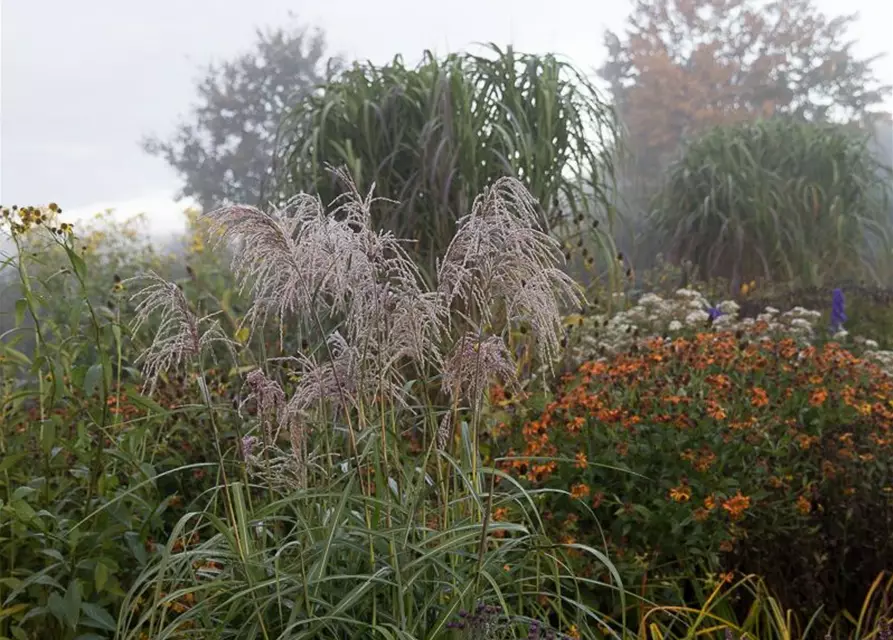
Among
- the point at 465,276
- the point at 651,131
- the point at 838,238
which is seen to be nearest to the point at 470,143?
the point at 465,276

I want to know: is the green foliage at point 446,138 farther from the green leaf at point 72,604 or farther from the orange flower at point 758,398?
the green leaf at point 72,604

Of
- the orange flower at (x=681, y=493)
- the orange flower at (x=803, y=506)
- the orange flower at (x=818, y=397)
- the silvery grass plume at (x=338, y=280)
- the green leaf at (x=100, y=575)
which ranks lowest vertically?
the orange flower at (x=803, y=506)

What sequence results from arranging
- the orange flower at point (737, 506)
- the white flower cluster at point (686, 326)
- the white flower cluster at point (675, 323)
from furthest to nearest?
the white flower cluster at point (675, 323), the white flower cluster at point (686, 326), the orange flower at point (737, 506)

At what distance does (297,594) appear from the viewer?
71.3 inches

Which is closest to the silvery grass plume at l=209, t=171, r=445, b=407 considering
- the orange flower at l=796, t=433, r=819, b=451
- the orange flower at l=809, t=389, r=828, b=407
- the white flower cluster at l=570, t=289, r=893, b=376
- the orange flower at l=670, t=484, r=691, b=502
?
the orange flower at l=670, t=484, r=691, b=502

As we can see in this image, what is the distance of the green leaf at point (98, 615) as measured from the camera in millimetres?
2162

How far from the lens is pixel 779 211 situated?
7527mm

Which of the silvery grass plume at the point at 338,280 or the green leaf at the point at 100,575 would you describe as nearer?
the silvery grass plume at the point at 338,280

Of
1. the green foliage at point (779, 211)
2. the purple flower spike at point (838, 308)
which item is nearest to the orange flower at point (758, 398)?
the purple flower spike at point (838, 308)

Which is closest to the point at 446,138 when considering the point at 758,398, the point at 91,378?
the point at 758,398

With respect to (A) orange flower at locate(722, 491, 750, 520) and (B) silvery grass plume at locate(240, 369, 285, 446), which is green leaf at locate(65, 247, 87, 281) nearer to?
(B) silvery grass plume at locate(240, 369, 285, 446)

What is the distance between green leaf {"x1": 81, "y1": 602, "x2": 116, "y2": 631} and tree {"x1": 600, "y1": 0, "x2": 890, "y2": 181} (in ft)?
52.2

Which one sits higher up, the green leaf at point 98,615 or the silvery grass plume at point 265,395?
the silvery grass plume at point 265,395

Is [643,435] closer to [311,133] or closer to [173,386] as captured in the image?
[173,386]
